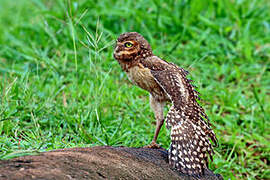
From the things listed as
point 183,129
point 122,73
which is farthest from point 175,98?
point 122,73

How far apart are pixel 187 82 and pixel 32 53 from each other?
3443 millimetres

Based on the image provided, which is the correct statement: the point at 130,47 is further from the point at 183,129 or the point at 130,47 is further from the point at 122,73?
the point at 122,73

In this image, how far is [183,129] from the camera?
132 inches

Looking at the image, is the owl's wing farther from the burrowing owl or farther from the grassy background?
the grassy background

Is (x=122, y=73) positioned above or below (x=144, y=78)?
below

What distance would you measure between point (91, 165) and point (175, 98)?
925 mm

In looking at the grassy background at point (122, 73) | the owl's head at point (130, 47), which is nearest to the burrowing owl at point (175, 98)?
the owl's head at point (130, 47)

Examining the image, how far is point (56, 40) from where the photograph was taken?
648cm

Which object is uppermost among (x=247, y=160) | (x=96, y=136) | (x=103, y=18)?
(x=103, y=18)

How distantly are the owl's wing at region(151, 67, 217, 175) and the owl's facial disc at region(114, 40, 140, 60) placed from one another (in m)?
0.24

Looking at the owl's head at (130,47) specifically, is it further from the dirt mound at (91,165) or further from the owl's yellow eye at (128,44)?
the dirt mound at (91,165)

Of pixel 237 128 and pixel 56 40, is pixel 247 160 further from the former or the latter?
pixel 56 40

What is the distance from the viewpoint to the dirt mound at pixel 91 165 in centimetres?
252

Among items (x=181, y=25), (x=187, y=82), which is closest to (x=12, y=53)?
(x=181, y=25)
